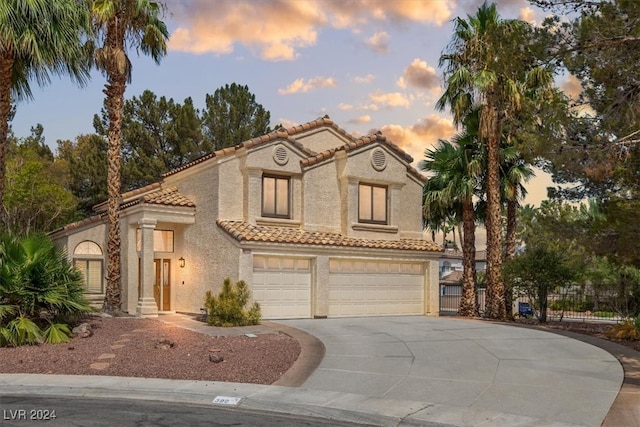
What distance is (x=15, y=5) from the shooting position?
62.1ft

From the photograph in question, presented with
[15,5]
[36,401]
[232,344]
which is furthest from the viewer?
[15,5]

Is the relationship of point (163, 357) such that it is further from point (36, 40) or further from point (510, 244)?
point (510, 244)

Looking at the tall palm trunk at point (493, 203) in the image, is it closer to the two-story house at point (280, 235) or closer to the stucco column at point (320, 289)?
the two-story house at point (280, 235)

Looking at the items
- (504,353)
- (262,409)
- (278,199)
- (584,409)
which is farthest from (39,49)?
(584,409)

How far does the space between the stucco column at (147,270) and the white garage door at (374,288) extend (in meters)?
6.63

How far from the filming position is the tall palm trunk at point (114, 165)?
22625 millimetres

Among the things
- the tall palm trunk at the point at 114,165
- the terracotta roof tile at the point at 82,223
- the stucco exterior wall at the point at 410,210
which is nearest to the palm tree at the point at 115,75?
the tall palm trunk at the point at 114,165

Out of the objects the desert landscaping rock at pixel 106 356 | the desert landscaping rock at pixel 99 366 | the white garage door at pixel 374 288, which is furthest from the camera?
the white garage door at pixel 374 288

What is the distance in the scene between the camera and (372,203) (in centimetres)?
2678

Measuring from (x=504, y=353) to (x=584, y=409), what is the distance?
16.4 feet

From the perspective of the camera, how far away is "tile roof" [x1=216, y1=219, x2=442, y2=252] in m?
22.4

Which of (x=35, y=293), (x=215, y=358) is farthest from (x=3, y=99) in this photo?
(x=215, y=358)

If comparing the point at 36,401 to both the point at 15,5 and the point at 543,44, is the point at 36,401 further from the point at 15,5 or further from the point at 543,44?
the point at 15,5

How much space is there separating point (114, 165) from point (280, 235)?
649cm
